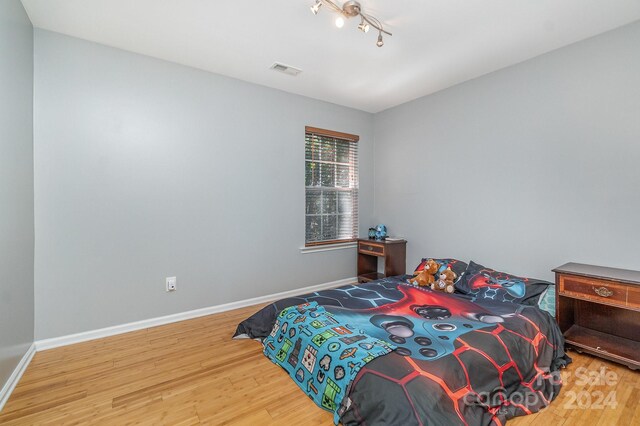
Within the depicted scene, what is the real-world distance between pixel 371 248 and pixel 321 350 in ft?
7.80

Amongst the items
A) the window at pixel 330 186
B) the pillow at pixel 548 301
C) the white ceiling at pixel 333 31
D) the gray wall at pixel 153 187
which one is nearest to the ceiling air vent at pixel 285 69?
the white ceiling at pixel 333 31

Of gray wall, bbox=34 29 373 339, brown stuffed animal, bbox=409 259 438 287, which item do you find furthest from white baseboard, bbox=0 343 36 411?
brown stuffed animal, bbox=409 259 438 287

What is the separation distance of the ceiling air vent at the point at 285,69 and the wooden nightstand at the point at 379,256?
230 cm

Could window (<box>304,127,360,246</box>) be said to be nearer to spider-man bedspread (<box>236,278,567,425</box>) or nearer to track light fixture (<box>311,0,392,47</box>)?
spider-man bedspread (<box>236,278,567,425</box>)

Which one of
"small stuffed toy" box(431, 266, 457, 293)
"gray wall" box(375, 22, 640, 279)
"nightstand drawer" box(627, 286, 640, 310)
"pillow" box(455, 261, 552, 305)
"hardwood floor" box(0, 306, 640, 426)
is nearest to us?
"hardwood floor" box(0, 306, 640, 426)

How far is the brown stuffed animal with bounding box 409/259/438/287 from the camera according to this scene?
120 inches

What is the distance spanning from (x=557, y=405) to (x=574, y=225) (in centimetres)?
157

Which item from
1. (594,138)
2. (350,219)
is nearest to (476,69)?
(594,138)

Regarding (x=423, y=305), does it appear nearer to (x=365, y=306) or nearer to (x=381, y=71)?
(x=365, y=306)

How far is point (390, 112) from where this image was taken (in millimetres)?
4211

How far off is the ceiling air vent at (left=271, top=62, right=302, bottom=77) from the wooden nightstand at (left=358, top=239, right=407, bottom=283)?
2.30 m

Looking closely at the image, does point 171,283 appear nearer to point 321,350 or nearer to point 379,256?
point 321,350

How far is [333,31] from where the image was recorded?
2359mm

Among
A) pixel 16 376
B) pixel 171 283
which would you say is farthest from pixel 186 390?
pixel 171 283
